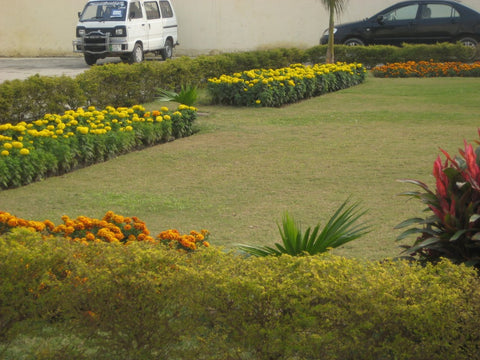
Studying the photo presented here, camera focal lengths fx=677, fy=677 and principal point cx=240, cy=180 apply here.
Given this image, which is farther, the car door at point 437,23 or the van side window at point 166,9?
the van side window at point 166,9

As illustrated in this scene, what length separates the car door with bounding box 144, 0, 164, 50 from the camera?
2149 cm

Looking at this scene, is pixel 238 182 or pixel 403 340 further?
pixel 238 182

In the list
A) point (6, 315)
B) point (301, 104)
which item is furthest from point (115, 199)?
point (301, 104)

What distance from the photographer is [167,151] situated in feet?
30.5

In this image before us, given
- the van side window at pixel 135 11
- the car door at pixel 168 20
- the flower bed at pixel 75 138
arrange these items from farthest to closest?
the car door at pixel 168 20, the van side window at pixel 135 11, the flower bed at pixel 75 138

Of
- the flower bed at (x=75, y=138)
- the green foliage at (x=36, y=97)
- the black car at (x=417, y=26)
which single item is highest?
the black car at (x=417, y=26)

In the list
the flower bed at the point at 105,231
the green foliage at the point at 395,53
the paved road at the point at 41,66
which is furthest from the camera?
the green foliage at the point at 395,53

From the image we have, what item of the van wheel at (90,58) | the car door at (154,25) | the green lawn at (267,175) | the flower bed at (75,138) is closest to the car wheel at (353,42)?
the car door at (154,25)

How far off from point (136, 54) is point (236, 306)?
61.1 ft

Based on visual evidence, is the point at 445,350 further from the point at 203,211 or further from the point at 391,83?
the point at 391,83

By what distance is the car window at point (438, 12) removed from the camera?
20.1m

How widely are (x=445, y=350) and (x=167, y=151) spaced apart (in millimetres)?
6847

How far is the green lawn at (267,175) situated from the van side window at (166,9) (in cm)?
1080

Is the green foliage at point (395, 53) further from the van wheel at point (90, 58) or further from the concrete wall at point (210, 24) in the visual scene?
the van wheel at point (90, 58)
